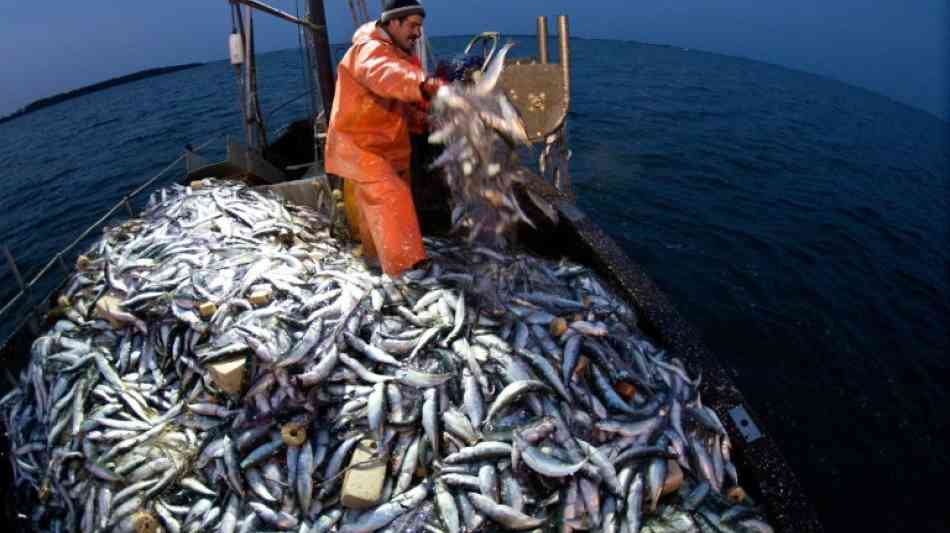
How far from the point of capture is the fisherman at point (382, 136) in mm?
4059

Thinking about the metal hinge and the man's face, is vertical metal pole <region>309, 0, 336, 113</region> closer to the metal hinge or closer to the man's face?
the man's face

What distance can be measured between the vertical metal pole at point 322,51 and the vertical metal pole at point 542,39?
3.72 m

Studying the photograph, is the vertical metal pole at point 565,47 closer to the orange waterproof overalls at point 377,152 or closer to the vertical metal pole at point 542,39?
the vertical metal pole at point 542,39

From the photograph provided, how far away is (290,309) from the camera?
437 cm

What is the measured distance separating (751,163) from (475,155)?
22.9 m

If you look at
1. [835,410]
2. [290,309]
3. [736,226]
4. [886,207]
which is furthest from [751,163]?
[290,309]

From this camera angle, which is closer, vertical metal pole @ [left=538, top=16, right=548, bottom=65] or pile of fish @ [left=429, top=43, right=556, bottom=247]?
pile of fish @ [left=429, top=43, right=556, bottom=247]

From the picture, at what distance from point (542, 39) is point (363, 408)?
5802mm

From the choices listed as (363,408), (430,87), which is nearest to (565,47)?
(430,87)

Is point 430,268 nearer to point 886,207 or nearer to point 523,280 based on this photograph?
point 523,280

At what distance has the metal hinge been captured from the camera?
3.78m

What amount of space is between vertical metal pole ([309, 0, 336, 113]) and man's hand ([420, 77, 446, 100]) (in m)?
5.08

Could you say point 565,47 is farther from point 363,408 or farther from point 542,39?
point 363,408

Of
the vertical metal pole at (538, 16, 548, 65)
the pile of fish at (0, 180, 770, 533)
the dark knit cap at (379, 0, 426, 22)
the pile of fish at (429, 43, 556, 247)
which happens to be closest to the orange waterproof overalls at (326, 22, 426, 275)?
the dark knit cap at (379, 0, 426, 22)
